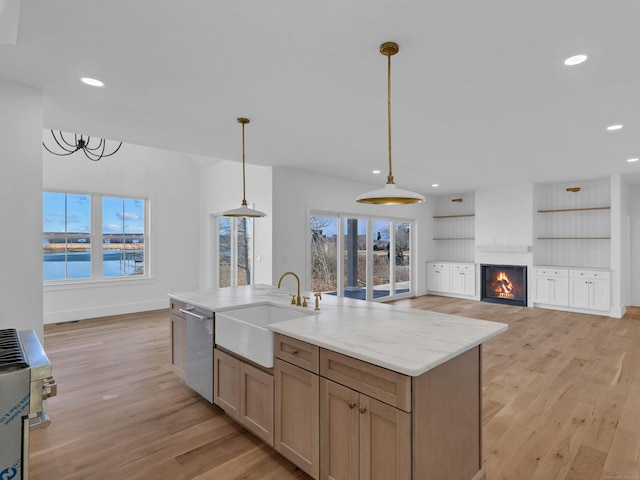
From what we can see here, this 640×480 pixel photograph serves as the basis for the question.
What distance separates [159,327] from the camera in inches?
216

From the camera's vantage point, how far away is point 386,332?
6.72 feet

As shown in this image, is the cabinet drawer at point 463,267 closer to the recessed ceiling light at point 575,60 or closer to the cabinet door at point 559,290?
the cabinet door at point 559,290

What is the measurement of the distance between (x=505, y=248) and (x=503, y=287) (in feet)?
3.03

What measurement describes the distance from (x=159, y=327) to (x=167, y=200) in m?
2.73

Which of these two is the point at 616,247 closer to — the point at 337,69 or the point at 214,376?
the point at 337,69

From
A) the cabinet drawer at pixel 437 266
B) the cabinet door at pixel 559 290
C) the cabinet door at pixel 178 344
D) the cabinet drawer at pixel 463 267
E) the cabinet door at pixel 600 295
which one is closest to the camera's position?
the cabinet door at pixel 178 344

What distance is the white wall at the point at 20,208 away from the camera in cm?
266

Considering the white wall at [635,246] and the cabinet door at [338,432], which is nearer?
the cabinet door at [338,432]

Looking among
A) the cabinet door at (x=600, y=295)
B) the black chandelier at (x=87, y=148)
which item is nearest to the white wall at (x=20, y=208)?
the black chandelier at (x=87, y=148)

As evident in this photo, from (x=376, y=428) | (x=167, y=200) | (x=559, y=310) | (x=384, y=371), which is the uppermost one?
(x=167, y=200)

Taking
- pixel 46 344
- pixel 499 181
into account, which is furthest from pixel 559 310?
pixel 46 344

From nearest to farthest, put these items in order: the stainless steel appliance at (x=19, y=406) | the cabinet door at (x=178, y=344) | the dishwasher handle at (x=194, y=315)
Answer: the stainless steel appliance at (x=19, y=406)
the dishwasher handle at (x=194, y=315)
the cabinet door at (x=178, y=344)

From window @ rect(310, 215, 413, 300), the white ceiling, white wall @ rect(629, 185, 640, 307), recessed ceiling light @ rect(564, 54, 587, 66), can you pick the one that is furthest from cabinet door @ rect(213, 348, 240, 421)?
white wall @ rect(629, 185, 640, 307)

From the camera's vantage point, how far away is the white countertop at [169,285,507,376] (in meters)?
1.63
